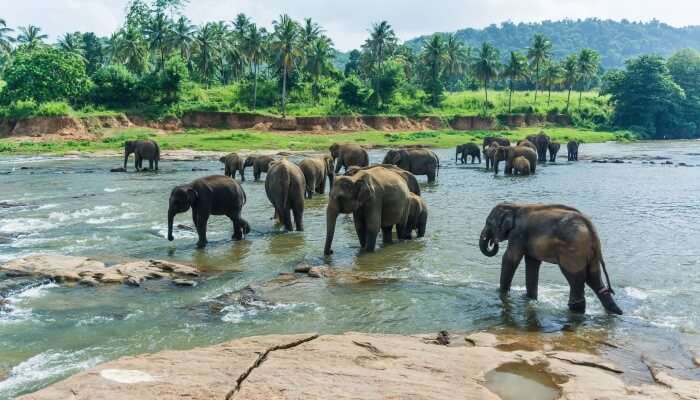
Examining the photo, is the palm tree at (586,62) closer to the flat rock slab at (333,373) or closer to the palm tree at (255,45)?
the palm tree at (255,45)

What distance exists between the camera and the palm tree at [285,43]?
204ft

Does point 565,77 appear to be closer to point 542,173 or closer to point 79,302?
point 542,173

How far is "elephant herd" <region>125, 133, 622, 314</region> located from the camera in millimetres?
8086

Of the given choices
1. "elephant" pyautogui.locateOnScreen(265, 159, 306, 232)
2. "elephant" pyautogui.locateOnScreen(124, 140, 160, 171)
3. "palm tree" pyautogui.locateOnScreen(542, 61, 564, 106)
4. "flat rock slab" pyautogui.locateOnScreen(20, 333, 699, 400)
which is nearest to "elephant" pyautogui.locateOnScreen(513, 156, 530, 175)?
"elephant" pyautogui.locateOnScreen(265, 159, 306, 232)

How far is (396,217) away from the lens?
40.7 ft

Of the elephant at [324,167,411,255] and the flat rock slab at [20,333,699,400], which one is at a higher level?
the elephant at [324,167,411,255]

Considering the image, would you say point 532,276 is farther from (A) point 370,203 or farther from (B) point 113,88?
(B) point 113,88

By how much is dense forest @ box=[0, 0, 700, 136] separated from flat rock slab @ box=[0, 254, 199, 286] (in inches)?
1708

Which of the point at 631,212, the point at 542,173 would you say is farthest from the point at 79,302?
the point at 542,173

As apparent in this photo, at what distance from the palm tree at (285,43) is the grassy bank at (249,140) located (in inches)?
355

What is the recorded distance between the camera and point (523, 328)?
777cm

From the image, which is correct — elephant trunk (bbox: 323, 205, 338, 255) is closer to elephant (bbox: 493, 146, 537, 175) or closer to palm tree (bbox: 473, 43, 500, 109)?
elephant (bbox: 493, 146, 537, 175)

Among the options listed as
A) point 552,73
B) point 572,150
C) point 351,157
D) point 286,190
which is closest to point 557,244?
point 286,190

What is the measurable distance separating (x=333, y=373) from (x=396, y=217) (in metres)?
7.15
